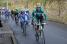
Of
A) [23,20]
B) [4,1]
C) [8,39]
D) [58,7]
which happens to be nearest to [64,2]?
[58,7]

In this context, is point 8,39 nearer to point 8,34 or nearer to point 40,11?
point 8,34

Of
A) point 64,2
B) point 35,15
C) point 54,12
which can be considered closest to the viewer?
point 35,15

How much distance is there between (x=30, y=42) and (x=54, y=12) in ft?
76.8

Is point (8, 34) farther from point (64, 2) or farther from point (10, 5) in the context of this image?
point (10, 5)

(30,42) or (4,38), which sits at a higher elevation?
(4,38)

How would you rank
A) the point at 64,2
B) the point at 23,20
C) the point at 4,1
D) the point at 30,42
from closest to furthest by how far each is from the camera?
1. the point at 30,42
2. the point at 23,20
3. the point at 64,2
4. the point at 4,1

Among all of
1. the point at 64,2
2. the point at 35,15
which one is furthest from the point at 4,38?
the point at 64,2

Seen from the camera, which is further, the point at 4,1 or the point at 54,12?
the point at 4,1

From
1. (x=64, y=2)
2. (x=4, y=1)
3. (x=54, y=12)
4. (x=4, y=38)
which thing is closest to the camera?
(x=4, y=38)

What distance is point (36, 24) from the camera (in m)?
13.8

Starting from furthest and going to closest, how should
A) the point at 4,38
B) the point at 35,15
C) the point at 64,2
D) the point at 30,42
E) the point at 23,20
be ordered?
the point at 64,2
the point at 23,20
the point at 30,42
the point at 35,15
the point at 4,38

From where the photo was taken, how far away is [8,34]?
9.89 metres

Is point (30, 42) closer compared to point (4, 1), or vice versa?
point (30, 42)

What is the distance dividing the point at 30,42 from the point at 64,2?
21281 mm
